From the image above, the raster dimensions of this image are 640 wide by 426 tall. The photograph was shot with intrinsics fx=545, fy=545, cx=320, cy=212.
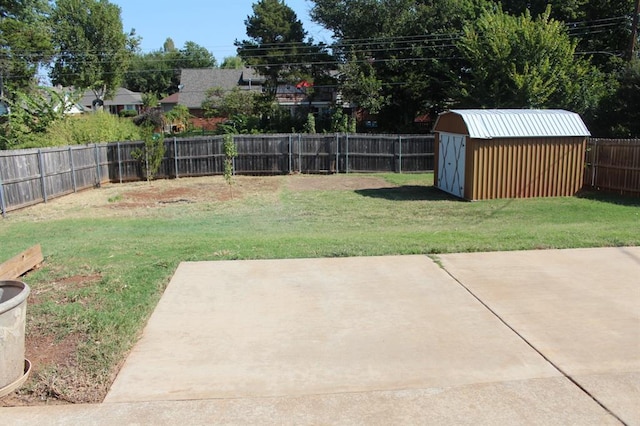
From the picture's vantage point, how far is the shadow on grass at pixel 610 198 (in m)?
16.8

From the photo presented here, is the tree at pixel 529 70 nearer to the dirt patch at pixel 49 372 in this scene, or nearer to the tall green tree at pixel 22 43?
the dirt patch at pixel 49 372

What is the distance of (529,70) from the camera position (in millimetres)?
29688

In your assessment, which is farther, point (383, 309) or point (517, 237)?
point (517, 237)

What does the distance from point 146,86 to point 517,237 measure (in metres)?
99.2

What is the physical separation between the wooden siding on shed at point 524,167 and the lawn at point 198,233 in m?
0.61

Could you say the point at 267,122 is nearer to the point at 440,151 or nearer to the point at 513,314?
the point at 440,151

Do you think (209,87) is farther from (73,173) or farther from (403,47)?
(73,173)

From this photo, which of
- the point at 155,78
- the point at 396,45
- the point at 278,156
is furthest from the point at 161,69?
the point at 278,156

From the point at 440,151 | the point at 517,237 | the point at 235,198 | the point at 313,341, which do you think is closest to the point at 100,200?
the point at 235,198

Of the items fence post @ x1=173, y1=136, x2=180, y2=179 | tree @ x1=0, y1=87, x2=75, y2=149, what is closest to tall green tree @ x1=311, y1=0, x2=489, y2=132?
fence post @ x1=173, y1=136, x2=180, y2=179

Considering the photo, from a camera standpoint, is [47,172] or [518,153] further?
[47,172]

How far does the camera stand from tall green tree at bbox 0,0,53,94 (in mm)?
41969

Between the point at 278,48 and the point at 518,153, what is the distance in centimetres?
3438

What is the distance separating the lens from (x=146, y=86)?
9931 cm
